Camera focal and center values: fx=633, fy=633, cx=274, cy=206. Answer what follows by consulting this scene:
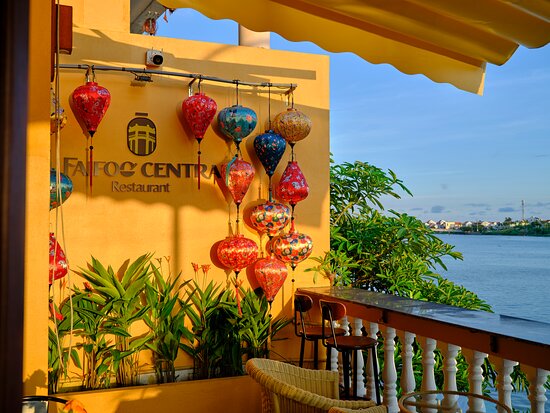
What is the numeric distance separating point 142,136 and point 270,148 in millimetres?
1018

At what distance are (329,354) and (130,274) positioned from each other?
63.7 inches

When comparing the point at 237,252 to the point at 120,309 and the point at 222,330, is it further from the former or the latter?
the point at 120,309

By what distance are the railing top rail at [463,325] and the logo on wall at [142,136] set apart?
1.86m

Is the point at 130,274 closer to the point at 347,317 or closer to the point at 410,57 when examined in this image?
the point at 347,317

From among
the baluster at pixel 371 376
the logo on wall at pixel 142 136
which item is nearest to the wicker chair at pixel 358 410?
the baluster at pixel 371 376

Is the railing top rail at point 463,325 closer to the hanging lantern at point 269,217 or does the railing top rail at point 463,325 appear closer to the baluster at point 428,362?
the baluster at point 428,362

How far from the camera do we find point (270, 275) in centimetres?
505

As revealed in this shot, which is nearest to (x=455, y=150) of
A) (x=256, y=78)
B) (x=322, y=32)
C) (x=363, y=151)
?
(x=363, y=151)

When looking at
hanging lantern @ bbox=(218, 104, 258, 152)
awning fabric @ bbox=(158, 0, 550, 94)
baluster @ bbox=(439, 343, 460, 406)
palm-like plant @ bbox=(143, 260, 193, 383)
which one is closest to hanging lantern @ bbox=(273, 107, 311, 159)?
hanging lantern @ bbox=(218, 104, 258, 152)

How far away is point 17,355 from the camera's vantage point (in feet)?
2.15

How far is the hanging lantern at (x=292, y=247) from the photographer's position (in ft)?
16.9

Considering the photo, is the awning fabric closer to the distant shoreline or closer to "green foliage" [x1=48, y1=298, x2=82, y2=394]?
"green foliage" [x1=48, y1=298, x2=82, y2=394]

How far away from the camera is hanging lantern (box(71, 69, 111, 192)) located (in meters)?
4.48

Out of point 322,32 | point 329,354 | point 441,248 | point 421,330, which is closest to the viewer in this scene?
point 322,32
